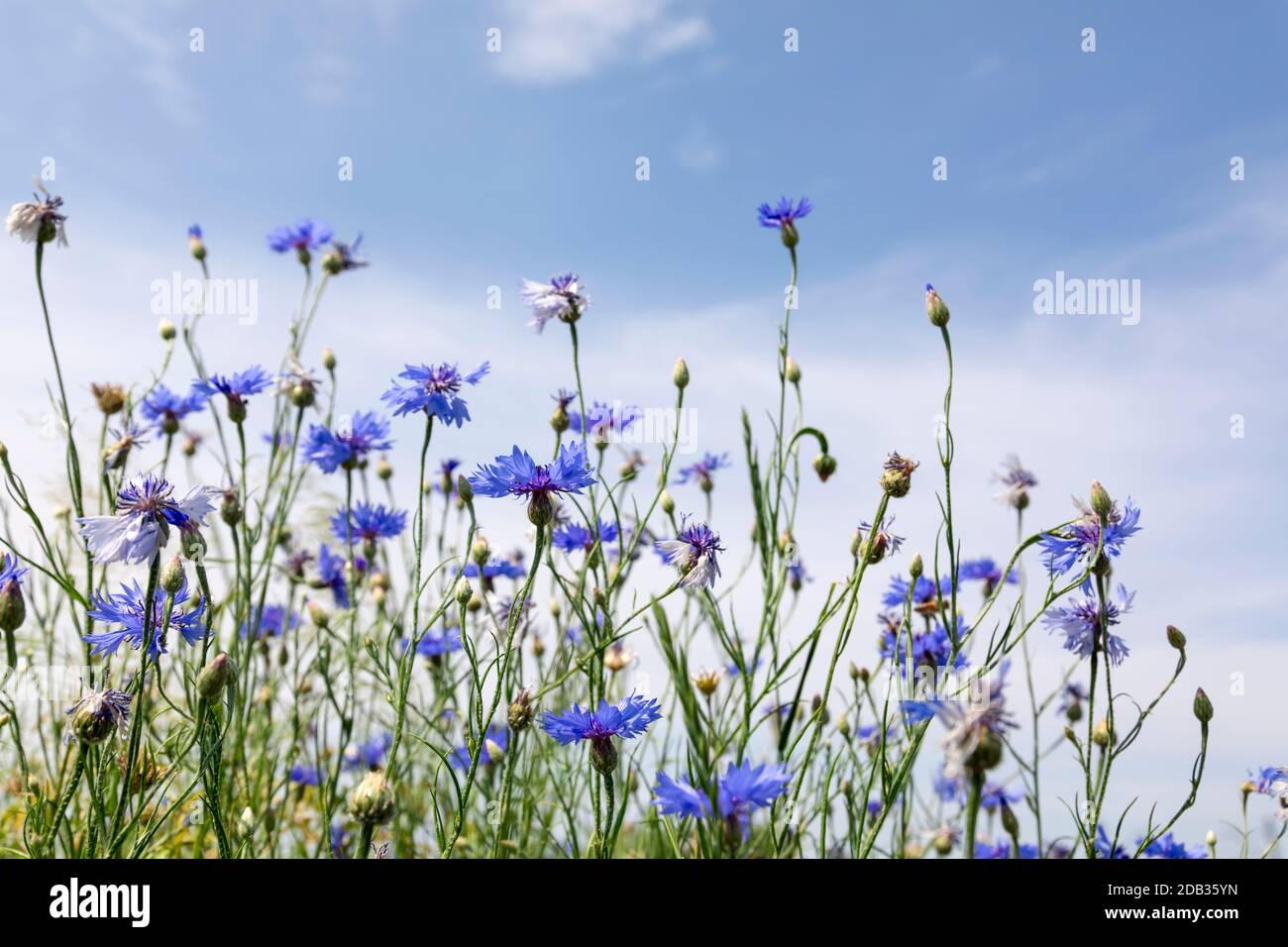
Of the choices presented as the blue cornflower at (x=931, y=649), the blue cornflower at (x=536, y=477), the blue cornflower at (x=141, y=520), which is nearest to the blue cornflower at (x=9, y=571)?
the blue cornflower at (x=141, y=520)

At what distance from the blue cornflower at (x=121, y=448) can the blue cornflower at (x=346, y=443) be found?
395 millimetres

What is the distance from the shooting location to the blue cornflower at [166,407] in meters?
2.55

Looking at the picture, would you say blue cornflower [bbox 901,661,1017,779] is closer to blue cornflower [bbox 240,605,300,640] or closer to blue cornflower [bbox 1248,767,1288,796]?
blue cornflower [bbox 1248,767,1288,796]

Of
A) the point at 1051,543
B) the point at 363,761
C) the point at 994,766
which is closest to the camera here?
the point at 994,766

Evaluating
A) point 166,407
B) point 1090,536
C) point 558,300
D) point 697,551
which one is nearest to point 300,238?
point 166,407

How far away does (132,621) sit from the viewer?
161 centimetres

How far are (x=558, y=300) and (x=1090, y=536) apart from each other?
1.11 metres

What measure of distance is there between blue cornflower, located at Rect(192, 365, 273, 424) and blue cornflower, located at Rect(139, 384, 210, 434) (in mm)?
200

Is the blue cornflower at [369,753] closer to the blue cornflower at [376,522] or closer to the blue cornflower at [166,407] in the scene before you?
the blue cornflower at [376,522]

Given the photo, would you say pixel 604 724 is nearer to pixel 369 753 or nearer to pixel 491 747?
pixel 491 747

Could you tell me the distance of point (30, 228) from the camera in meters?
2.05
